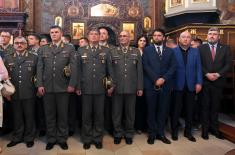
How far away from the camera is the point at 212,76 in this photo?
189 inches

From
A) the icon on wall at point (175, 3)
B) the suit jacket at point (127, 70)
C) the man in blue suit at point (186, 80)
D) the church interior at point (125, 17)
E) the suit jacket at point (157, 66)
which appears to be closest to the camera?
the suit jacket at point (127, 70)

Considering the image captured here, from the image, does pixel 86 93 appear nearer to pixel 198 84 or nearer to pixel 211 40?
pixel 198 84

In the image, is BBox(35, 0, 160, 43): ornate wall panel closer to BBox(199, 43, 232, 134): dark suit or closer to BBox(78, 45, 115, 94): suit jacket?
BBox(199, 43, 232, 134): dark suit

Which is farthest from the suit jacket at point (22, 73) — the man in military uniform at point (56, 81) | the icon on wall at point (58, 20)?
the icon on wall at point (58, 20)

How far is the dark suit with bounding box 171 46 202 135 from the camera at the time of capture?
4.77 m

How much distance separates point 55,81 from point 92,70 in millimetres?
535

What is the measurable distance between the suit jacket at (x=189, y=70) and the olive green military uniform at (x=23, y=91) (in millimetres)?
2171

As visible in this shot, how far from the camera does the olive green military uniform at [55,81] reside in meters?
4.23

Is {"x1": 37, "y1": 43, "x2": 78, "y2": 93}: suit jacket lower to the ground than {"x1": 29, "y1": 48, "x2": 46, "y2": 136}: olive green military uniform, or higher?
higher

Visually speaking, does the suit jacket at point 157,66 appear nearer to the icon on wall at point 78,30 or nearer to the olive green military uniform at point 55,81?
the olive green military uniform at point 55,81

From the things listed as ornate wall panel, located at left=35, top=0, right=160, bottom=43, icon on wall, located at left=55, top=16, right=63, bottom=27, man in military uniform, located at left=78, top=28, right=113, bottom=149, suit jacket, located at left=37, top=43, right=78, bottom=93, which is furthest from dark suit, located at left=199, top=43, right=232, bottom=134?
icon on wall, located at left=55, top=16, right=63, bottom=27

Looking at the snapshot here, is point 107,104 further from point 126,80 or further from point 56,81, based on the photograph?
point 56,81

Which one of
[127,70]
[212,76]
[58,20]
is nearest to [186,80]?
[212,76]

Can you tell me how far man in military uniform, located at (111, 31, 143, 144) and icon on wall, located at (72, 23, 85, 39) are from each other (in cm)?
531
